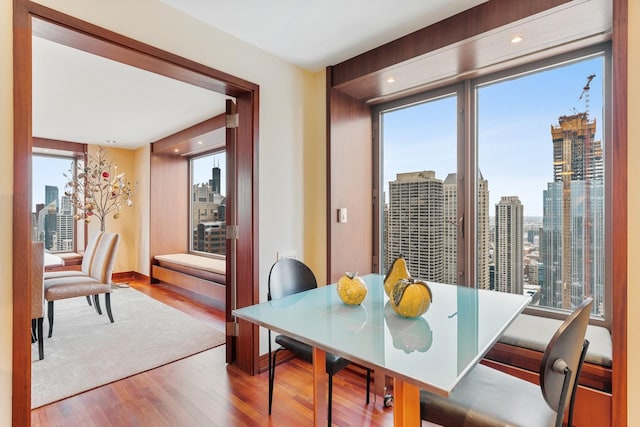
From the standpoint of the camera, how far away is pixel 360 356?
987 millimetres

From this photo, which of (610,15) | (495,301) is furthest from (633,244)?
(610,15)

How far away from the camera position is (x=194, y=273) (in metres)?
4.70

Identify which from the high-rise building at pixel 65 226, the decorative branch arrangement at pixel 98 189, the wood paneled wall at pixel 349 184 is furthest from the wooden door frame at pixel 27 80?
the high-rise building at pixel 65 226

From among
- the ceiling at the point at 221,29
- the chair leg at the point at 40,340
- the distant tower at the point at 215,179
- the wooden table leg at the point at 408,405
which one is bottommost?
the chair leg at the point at 40,340

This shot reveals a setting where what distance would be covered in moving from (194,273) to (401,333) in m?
4.13

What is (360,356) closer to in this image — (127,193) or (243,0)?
(243,0)

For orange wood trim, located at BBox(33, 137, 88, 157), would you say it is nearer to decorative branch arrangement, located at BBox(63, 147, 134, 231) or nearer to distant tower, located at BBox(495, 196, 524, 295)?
decorative branch arrangement, located at BBox(63, 147, 134, 231)

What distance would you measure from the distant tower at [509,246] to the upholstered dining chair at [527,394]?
118 cm

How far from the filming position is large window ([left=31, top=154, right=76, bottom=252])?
216 inches

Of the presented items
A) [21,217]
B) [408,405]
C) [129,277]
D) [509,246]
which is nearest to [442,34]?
[509,246]

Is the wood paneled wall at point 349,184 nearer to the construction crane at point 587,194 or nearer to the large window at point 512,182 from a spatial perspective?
the large window at point 512,182

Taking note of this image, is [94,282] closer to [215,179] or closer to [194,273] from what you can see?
[194,273]

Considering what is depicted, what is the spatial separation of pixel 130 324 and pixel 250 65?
299 centimetres

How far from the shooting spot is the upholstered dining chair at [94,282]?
3.11 metres
